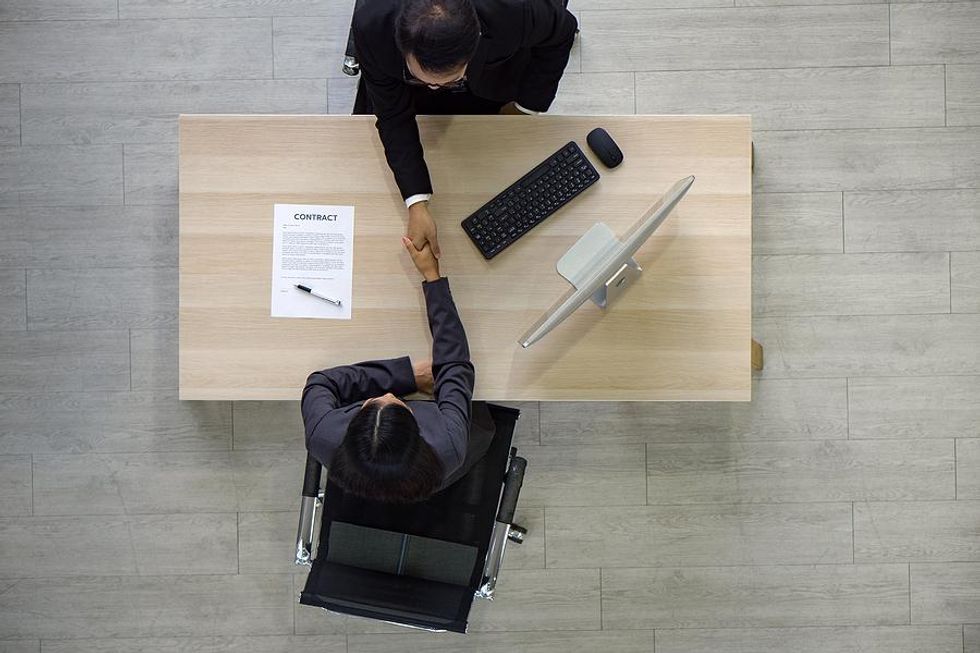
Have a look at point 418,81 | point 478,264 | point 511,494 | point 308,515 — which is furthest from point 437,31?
point 308,515

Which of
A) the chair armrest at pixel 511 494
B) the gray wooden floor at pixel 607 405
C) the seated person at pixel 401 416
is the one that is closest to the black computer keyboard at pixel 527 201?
the seated person at pixel 401 416

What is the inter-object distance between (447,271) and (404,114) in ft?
1.20

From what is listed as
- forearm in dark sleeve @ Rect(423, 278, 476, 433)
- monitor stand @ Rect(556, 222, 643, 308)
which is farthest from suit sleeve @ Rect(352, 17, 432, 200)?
monitor stand @ Rect(556, 222, 643, 308)

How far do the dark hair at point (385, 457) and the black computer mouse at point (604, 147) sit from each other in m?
0.74

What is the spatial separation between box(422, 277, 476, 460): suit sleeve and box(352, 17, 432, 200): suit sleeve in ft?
0.75

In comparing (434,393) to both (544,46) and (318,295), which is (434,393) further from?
(544,46)

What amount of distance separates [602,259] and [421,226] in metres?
0.43

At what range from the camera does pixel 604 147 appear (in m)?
1.80

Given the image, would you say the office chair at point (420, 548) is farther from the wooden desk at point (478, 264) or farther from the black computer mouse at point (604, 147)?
the black computer mouse at point (604, 147)

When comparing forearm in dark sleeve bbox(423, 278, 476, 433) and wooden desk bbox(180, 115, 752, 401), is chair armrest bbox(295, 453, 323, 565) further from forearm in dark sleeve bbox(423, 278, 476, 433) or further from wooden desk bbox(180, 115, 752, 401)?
forearm in dark sleeve bbox(423, 278, 476, 433)

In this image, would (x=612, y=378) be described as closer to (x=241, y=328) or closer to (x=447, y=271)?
(x=447, y=271)

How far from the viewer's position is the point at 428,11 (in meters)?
1.41

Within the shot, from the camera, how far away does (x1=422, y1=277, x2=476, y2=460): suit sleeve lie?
1737 millimetres

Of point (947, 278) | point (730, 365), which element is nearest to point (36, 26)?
point (730, 365)
